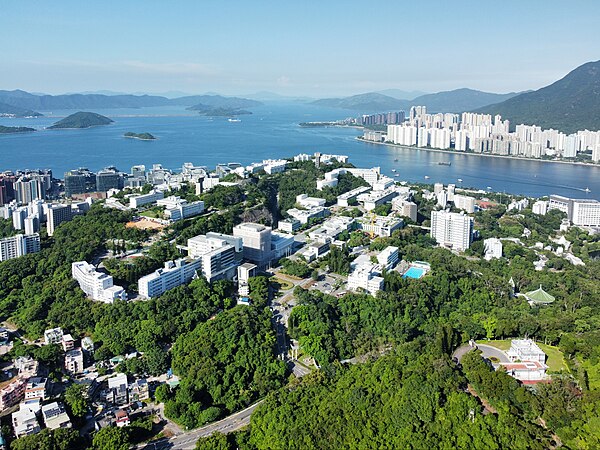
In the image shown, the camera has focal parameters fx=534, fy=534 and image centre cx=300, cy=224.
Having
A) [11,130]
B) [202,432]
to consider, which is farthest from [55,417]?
[11,130]

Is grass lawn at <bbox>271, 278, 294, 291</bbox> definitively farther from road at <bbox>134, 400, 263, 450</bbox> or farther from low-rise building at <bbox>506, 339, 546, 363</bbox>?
low-rise building at <bbox>506, 339, 546, 363</bbox>

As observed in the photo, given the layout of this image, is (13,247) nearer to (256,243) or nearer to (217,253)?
(217,253)

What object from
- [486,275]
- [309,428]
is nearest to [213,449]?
[309,428]

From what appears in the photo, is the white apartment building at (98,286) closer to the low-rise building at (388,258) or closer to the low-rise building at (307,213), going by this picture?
the low-rise building at (388,258)

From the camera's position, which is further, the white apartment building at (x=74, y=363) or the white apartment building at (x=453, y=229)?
the white apartment building at (x=453, y=229)

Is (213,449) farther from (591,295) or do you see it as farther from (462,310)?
(591,295)

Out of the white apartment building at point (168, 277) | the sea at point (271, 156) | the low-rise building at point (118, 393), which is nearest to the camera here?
the low-rise building at point (118, 393)

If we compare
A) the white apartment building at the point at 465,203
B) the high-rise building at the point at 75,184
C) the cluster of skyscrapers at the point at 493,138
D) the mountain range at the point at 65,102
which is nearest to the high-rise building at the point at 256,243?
the white apartment building at the point at 465,203

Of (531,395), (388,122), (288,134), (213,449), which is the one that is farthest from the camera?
(388,122)
